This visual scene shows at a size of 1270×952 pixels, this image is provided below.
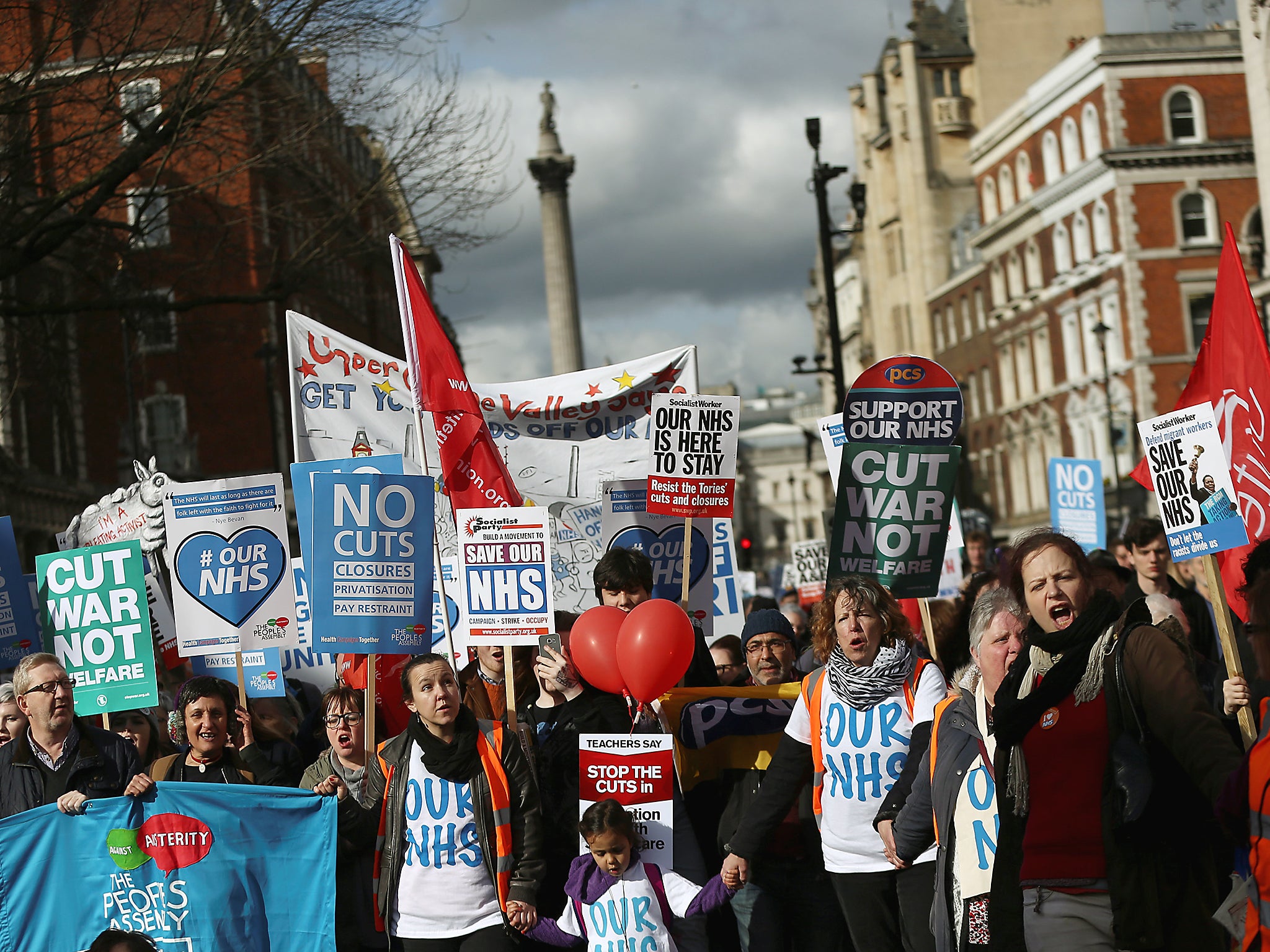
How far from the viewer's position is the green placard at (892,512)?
24.2ft

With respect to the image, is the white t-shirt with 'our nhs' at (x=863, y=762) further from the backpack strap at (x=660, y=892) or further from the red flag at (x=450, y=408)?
the red flag at (x=450, y=408)

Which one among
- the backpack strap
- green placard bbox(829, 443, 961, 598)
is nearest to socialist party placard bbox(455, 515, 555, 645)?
the backpack strap

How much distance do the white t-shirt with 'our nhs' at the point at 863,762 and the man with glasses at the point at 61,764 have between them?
10.3ft

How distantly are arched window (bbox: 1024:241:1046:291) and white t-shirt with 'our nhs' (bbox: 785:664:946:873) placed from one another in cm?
5813

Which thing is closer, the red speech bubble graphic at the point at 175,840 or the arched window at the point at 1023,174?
the red speech bubble graphic at the point at 175,840

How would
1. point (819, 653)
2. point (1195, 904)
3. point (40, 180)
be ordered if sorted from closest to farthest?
point (1195, 904), point (819, 653), point (40, 180)

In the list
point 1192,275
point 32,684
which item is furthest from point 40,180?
point 1192,275

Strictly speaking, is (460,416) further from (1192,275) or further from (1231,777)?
(1192,275)

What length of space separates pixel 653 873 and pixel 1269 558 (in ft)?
10.6

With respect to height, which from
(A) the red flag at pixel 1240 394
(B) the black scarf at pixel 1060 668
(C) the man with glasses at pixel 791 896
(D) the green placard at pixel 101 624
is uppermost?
(A) the red flag at pixel 1240 394

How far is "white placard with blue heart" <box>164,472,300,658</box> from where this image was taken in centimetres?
871

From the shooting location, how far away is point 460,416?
9242mm

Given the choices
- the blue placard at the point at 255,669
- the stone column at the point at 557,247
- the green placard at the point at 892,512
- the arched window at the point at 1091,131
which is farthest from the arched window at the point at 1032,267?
the green placard at the point at 892,512

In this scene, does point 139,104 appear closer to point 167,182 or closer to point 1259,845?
point 167,182
